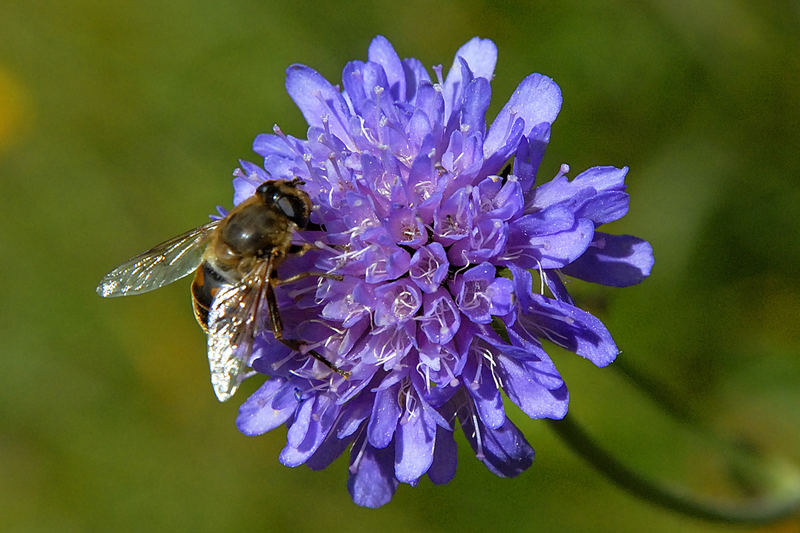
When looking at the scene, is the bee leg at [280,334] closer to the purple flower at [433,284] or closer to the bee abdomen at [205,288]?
the purple flower at [433,284]

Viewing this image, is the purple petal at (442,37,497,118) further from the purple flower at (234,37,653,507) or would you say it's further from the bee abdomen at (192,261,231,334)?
the bee abdomen at (192,261,231,334)

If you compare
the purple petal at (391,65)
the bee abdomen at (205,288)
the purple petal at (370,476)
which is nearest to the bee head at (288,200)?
the bee abdomen at (205,288)

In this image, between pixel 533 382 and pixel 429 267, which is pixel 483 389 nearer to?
pixel 533 382

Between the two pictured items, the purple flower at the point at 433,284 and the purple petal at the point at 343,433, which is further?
the purple petal at the point at 343,433

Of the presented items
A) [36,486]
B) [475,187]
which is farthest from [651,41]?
[36,486]

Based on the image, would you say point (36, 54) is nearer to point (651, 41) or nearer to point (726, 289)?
point (651, 41)
